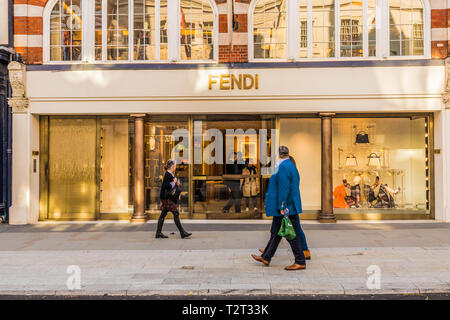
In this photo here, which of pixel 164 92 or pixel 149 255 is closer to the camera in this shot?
pixel 149 255

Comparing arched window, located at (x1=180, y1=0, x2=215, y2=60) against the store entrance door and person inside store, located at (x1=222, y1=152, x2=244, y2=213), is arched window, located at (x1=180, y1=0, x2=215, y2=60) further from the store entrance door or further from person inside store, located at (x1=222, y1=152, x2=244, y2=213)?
person inside store, located at (x1=222, y1=152, x2=244, y2=213)

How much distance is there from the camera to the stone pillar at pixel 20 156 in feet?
39.4

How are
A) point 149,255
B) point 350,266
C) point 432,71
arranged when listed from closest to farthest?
point 350,266, point 149,255, point 432,71

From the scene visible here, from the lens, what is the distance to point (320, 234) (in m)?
10.4

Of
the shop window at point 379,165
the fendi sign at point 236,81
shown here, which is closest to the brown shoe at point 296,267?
the shop window at point 379,165

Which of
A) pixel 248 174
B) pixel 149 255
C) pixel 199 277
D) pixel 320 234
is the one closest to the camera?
pixel 199 277

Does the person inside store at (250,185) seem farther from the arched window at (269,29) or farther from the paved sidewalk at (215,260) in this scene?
the arched window at (269,29)

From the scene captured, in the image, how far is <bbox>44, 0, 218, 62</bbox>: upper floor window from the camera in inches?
483

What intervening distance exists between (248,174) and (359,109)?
361 centimetres

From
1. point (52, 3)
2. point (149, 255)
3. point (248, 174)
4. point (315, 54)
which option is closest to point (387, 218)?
point (248, 174)

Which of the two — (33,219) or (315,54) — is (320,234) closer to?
(315,54)

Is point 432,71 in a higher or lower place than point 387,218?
higher

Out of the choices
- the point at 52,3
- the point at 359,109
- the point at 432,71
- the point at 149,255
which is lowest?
the point at 149,255

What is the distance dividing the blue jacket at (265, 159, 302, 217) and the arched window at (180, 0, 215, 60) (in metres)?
6.27
